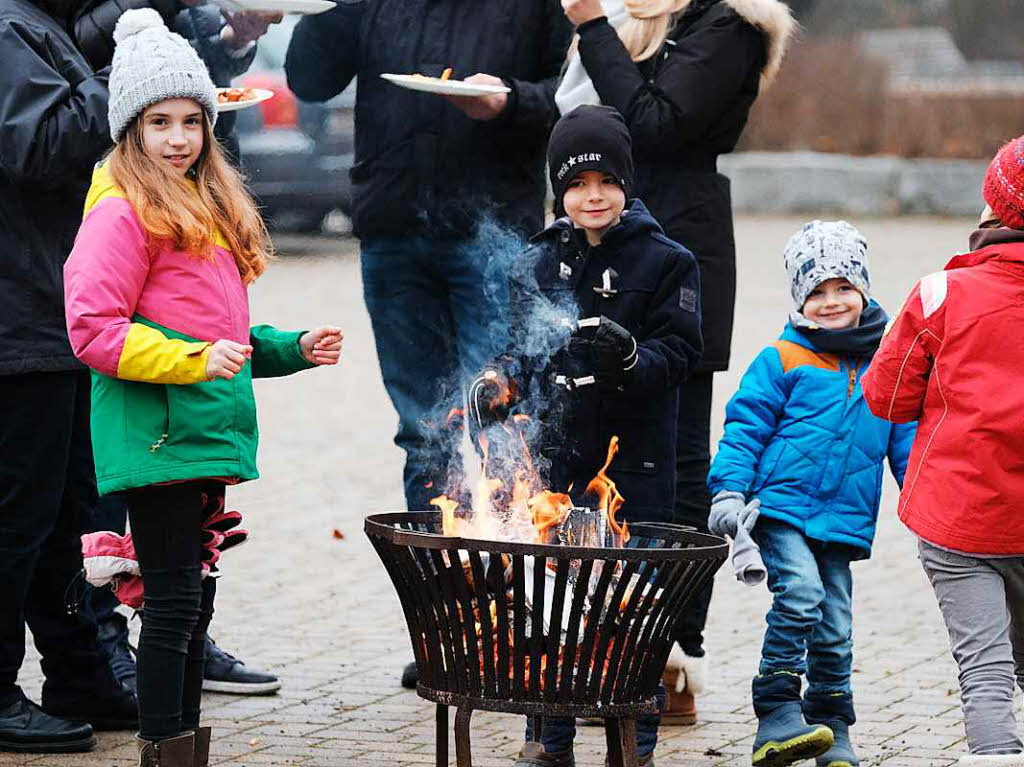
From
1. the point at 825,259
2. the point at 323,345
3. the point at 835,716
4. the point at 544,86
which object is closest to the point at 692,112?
the point at 544,86

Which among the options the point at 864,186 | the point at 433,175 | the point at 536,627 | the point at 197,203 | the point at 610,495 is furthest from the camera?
the point at 864,186

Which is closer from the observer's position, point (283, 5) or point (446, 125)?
point (283, 5)

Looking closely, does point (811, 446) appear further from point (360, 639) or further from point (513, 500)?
point (360, 639)

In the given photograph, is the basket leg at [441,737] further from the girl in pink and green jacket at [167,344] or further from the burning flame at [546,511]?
the girl in pink and green jacket at [167,344]

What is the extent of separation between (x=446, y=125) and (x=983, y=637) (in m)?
2.33

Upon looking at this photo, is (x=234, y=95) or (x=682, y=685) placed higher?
(x=234, y=95)

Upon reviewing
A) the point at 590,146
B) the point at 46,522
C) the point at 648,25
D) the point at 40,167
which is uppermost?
the point at 648,25

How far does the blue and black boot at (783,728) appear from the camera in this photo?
4.30m

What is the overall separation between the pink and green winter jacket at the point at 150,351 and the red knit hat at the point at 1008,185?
1810 mm

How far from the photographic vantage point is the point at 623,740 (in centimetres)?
389

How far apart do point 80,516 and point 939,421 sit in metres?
Answer: 2.39

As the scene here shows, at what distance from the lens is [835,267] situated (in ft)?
15.0

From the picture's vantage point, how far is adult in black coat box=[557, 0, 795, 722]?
16.4ft

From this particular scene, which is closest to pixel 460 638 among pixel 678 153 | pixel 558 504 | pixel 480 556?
pixel 480 556
